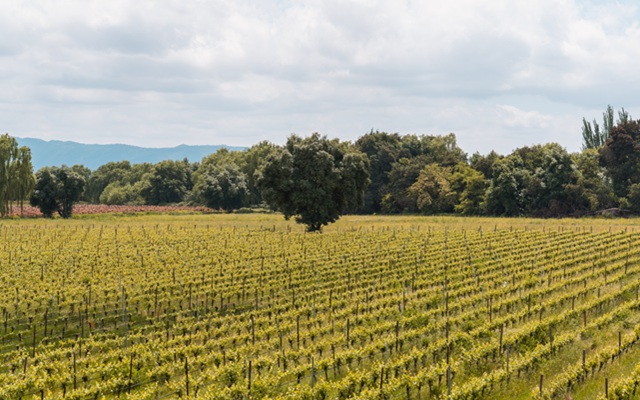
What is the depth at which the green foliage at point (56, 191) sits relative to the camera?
83.2 m

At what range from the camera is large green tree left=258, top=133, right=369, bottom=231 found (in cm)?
5600

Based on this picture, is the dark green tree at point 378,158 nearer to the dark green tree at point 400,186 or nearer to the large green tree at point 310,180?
the dark green tree at point 400,186

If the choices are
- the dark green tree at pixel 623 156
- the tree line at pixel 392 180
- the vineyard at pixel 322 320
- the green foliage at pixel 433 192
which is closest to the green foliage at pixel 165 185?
the tree line at pixel 392 180

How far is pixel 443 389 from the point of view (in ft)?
51.8

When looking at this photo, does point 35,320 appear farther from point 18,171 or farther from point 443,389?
point 18,171

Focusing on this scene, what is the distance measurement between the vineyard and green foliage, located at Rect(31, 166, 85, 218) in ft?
139

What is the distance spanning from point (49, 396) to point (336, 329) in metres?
10.6

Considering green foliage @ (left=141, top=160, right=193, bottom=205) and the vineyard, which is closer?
the vineyard

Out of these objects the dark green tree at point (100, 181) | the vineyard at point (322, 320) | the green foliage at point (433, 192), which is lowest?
the vineyard at point (322, 320)

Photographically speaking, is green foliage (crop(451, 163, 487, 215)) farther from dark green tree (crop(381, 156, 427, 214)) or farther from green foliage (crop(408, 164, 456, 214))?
dark green tree (crop(381, 156, 427, 214))

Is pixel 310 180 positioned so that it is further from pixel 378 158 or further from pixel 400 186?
pixel 378 158

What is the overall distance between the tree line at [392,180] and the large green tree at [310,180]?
0.11 m

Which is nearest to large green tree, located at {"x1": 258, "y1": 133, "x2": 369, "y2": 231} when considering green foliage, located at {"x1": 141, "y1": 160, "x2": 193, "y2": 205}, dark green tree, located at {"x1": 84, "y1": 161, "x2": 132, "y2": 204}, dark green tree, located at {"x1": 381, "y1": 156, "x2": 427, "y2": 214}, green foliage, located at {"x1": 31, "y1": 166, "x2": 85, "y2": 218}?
green foliage, located at {"x1": 31, "y1": 166, "x2": 85, "y2": 218}

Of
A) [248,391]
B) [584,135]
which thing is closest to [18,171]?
[248,391]
